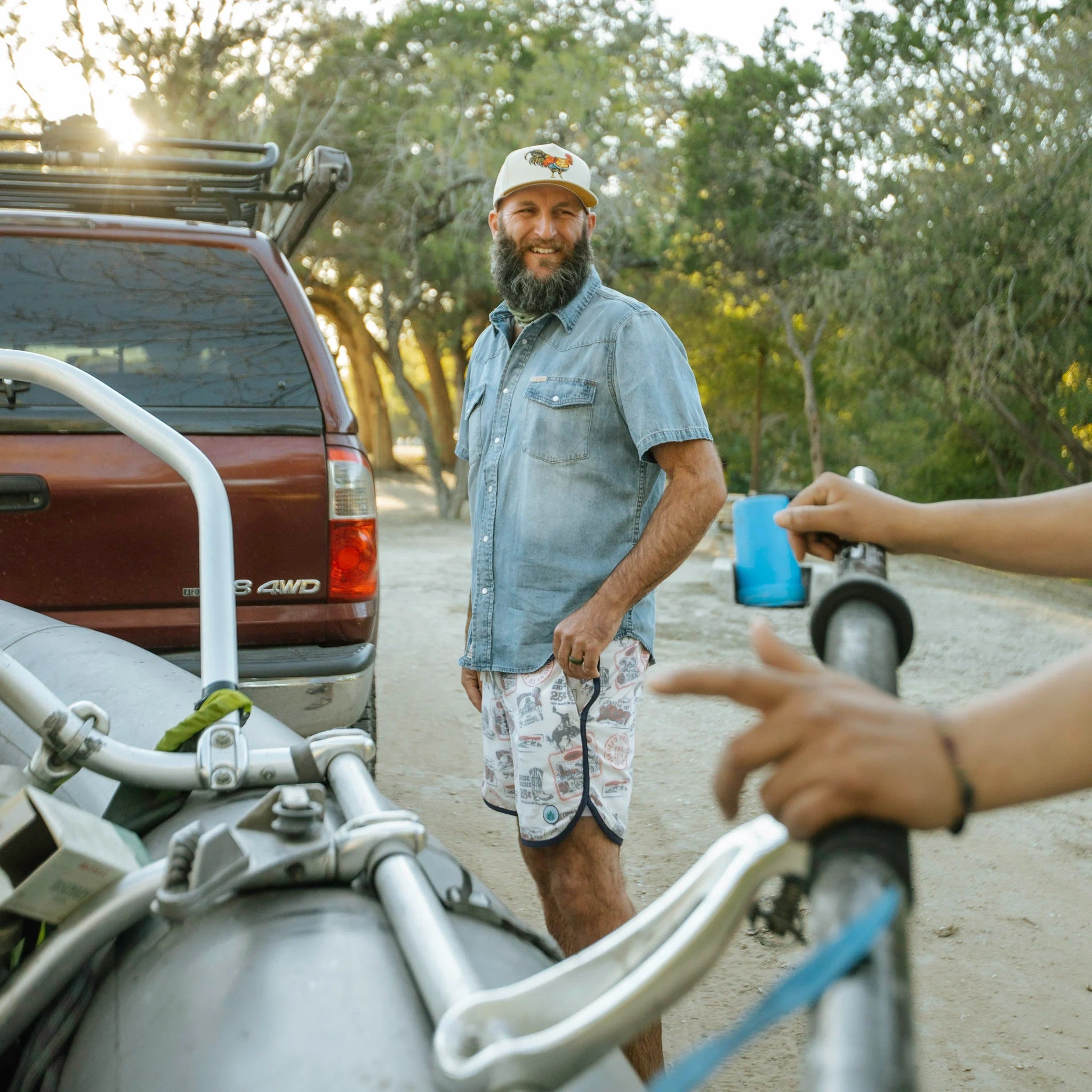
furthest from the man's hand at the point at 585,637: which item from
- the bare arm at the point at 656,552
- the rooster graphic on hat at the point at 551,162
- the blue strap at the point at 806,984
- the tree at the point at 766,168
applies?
the tree at the point at 766,168

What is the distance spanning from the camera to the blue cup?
3662 mm

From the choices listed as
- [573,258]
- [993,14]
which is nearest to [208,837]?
[573,258]

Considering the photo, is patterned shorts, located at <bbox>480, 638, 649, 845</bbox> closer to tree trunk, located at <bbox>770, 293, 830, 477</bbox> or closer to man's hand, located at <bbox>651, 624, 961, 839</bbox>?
man's hand, located at <bbox>651, 624, 961, 839</bbox>

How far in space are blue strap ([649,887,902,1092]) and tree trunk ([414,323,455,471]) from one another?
89.6ft

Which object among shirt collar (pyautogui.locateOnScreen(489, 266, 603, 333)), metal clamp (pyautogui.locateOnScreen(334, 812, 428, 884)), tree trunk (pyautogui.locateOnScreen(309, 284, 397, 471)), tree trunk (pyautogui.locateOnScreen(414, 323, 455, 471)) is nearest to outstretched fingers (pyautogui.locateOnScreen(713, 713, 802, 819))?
metal clamp (pyautogui.locateOnScreen(334, 812, 428, 884))

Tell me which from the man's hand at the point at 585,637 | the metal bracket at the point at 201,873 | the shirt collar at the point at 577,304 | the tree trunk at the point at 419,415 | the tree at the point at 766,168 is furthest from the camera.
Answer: the tree at the point at 766,168

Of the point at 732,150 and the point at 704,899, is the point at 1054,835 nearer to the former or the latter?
the point at 704,899

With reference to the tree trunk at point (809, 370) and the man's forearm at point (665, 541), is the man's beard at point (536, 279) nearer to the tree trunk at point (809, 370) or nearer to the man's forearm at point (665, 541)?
the man's forearm at point (665, 541)

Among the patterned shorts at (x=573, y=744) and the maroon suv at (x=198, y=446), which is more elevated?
the maroon suv at (x=198, y=446)

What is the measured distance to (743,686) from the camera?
0.71 metres

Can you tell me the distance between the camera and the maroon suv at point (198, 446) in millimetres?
3295

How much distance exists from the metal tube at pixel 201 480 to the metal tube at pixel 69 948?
51 cm

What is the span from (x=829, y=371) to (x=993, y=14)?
9007 millimetres

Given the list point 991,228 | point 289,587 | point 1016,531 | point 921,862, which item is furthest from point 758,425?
point 1016,531
